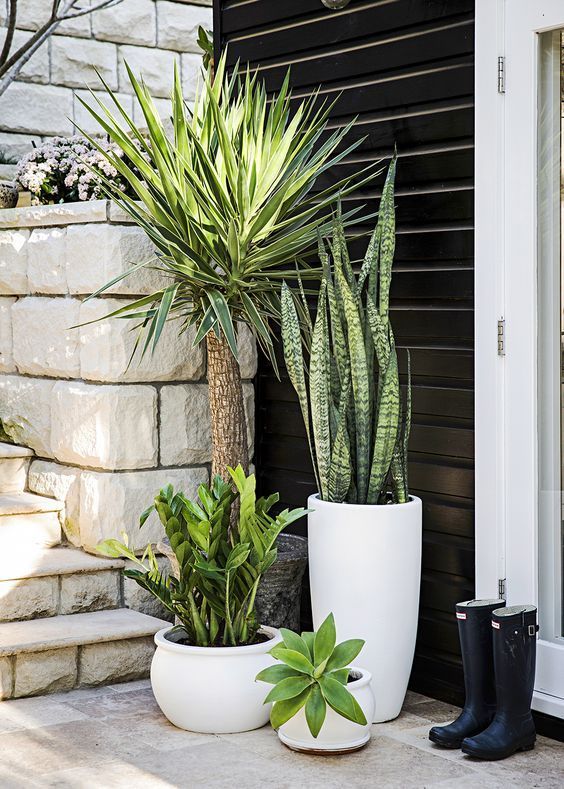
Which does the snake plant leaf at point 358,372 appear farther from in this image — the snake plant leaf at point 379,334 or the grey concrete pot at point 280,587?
the grey concrete pot at point 280,587

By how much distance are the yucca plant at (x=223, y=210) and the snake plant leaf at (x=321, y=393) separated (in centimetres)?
23

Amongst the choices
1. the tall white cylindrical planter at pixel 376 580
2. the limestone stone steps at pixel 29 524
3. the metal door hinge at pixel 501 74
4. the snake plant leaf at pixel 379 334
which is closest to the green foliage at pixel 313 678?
the tall white cylindrical planter at pixel 376 580

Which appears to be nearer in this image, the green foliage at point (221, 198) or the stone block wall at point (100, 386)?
the green foliage at point (221, 198)

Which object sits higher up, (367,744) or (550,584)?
(550,584)

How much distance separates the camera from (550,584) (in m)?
3.26

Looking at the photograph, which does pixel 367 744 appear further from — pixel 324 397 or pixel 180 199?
pixel 180 199

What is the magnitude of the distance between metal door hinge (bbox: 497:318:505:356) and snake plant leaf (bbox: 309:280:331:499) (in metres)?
0.52

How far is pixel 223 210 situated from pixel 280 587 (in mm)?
1241

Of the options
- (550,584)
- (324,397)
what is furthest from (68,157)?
(550,584)

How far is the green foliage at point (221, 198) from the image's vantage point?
3488mm

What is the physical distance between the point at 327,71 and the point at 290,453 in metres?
1.41

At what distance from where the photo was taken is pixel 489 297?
335 centimetres

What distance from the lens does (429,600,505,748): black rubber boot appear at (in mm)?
3135

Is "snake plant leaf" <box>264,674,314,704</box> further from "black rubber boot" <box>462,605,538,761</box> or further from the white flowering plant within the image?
the white flowering plant
